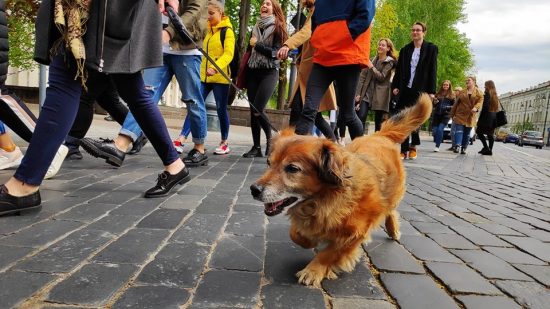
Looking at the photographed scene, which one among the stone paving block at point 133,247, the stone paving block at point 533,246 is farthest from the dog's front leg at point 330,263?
the stone paving block at point 533,246

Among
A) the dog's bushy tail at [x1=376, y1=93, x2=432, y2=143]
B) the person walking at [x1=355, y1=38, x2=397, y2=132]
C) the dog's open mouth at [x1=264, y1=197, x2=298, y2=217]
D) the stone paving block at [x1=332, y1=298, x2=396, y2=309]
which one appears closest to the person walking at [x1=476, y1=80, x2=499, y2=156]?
the person walking at [x1=355, y1=38, x2=397, y2=132]

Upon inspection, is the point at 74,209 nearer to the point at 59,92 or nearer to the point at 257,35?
the point at 59,92

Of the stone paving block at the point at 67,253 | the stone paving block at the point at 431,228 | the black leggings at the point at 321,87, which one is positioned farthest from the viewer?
the black leggings at the point at 321,87

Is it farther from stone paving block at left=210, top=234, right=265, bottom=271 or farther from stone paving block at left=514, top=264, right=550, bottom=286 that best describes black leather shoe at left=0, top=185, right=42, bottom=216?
stone paving block at left=514, top=264, right=550, bottom=286

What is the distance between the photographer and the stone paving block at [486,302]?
1985 millimetres

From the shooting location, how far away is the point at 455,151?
14219mm

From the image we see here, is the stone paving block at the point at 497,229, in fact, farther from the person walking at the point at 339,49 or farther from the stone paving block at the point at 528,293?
the person walking at the point at 339,49

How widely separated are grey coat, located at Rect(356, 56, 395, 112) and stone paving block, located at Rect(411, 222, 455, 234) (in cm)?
Answer: 644

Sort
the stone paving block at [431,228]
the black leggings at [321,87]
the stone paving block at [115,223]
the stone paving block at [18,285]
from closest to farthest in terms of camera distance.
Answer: the stone paving block at [18,285] < the stone paving block at [115,223] < the stone paving block at [431,228] < the black leggings at [321,87]

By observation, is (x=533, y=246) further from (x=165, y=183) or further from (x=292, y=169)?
(x=165, y=183)

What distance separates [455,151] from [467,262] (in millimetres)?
12665

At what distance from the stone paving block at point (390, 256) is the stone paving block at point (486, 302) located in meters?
0.34

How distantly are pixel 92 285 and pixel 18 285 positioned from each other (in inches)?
12.3

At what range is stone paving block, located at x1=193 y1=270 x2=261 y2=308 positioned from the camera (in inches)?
73.4
